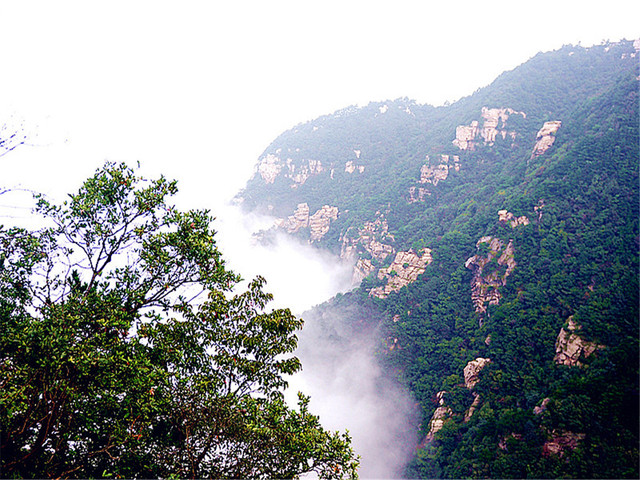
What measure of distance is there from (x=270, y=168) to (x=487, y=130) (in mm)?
84148

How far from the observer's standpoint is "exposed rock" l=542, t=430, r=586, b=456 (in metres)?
28.4

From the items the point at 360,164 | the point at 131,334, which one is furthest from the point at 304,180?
the point at 131,334

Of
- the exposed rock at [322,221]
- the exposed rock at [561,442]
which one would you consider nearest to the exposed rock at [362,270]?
the exposed rock at [322,221]

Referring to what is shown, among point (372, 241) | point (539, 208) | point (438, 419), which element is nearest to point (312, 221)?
point (372, 241)

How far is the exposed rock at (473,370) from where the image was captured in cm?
4327

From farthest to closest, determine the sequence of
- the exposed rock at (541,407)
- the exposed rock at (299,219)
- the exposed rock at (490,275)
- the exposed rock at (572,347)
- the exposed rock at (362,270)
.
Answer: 1. the exposed rock at (299,219)
2. the exposed rock at (362,270)
3. the exposed rock at (490,275)
4. the exposed rock at (572,347)
5. the exposed rock at (541,407)

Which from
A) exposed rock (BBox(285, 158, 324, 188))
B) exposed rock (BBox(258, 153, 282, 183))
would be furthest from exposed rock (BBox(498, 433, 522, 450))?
exposed rock (BBox(258, 153, 282, 183))

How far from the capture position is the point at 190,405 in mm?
7168

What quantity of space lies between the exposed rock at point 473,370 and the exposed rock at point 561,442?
1304 cm

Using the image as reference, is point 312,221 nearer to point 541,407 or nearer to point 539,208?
point 539,208

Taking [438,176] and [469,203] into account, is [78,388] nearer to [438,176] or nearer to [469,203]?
[469,203]

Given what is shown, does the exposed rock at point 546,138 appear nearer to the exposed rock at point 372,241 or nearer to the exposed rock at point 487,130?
the exposed rock at point 487,130

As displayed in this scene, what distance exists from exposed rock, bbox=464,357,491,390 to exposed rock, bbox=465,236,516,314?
10008 millimetres

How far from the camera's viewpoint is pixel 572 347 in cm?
3591
